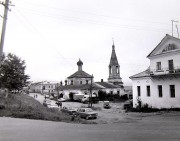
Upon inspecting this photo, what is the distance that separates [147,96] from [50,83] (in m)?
124

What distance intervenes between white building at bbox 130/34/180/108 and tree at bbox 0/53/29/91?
19.2 metres

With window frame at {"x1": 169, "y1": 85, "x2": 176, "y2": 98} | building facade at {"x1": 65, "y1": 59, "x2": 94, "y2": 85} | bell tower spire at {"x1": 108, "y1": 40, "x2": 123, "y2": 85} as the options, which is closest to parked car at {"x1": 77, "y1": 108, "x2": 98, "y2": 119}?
window frame at {"x1": 169, "y1": 85, "x2": 176, "y2": 98}

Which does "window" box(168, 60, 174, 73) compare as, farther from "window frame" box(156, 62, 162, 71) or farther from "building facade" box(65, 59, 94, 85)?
"building facade" box(65, 59, 94, 85)

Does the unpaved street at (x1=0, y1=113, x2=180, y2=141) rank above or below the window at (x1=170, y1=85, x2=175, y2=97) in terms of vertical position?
below

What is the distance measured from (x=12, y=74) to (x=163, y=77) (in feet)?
77.5

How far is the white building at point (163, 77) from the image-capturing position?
32938 mm

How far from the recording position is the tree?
38.3m

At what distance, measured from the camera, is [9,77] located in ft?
126

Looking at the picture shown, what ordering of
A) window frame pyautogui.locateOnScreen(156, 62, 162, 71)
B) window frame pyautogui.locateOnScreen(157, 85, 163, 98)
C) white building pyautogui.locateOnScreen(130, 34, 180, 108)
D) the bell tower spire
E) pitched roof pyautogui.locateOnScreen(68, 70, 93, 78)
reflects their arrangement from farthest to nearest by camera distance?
pitched roof pyautogui.locateOnScreen(68, 70, 93, 78)
the bell tower spire
window frame pyautogui.locateOnScreen(156, 62, 162, 71)
window frame pyautogui.locateOnScreen(157, 85, 163, 98)
white building pyautogui.locateOnScreen(130, 34, 180, 108)

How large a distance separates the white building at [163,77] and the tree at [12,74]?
63.1ft

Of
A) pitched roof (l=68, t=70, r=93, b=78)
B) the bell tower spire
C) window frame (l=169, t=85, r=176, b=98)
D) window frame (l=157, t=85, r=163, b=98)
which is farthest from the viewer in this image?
Result: pitched roof (l=68, t=70, r=93, b=78)

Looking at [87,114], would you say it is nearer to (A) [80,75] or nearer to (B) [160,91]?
(B) [160,91]

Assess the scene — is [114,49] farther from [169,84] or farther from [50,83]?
[50,83]

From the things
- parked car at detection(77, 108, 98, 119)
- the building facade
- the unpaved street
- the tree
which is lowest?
the unpaved street
